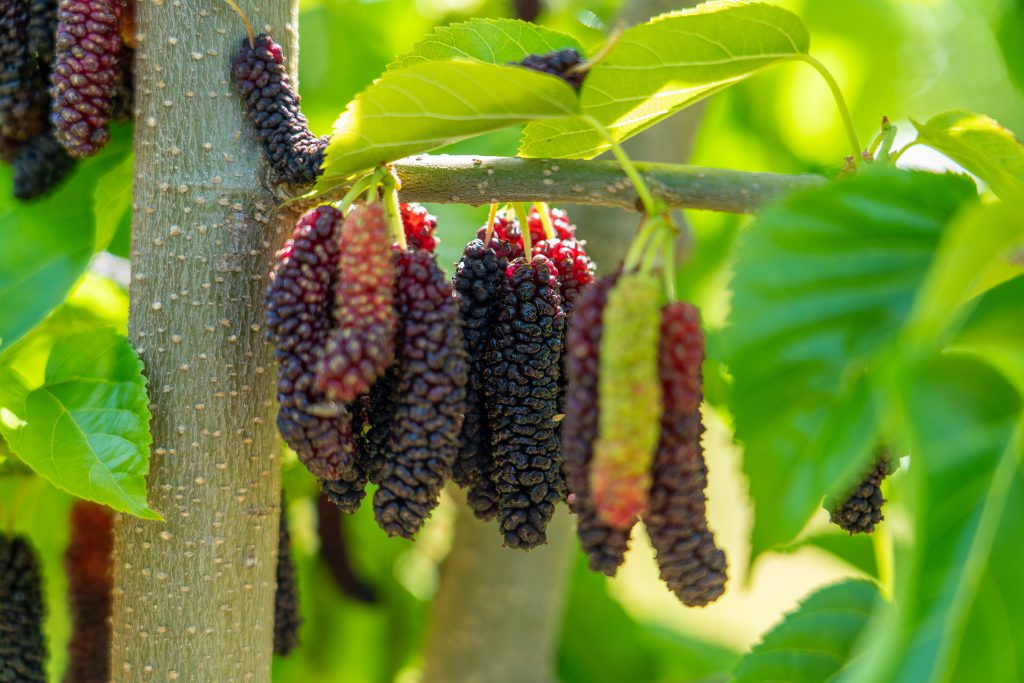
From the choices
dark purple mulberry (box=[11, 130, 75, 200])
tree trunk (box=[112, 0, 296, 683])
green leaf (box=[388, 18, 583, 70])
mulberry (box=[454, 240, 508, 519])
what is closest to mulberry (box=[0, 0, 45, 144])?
dark purple mulberry (box=[11, 130, 75, 200])

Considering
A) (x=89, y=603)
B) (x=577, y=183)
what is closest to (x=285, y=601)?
(x=89, y=603)

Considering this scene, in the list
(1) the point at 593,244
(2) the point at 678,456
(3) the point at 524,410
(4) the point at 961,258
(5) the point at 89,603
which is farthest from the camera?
(1) the point at 593,244

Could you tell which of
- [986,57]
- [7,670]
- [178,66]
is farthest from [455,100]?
[986,57]

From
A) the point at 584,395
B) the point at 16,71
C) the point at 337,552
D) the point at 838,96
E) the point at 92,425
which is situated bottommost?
the point at 337,552

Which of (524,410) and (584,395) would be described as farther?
(524,410)

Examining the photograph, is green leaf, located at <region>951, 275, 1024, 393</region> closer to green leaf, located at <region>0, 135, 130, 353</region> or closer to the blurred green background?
the blurred green background

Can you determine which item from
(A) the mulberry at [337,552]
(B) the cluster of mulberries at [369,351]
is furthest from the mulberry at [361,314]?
(A) the mulberry at [337,552]

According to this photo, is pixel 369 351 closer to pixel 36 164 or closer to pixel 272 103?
pixel 272 103
